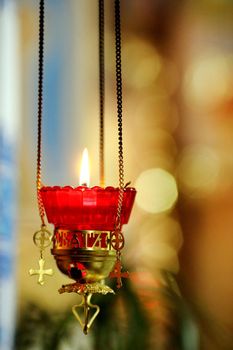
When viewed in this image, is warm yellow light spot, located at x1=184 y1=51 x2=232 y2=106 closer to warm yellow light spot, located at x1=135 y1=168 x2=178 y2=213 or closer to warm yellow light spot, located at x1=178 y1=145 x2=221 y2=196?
warm yellow light spot, located at x1=178 y1=145 x2=221 y2=196

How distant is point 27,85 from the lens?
193 cm

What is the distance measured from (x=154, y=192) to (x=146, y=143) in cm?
16

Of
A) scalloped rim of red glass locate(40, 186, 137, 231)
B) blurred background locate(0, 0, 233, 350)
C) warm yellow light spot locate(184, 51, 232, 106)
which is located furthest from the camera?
warm yellow light spot locate(184, 51, 232, 106)

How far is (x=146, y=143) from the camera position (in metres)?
1.97

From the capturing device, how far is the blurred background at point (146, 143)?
6.14 feet

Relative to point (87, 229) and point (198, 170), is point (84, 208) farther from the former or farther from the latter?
point (198, 170)

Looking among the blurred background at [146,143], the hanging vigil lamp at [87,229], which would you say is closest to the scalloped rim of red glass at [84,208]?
the hanging vigil lamp at [87,229]

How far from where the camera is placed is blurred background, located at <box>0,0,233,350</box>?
73.7 inches

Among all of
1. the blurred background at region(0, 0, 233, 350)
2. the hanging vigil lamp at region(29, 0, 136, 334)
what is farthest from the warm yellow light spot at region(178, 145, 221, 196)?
the hanging vigil lamp at region(29, 0, 136, 334)

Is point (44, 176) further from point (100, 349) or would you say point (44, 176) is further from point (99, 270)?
point (99, 270)

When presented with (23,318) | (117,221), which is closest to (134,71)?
(23,318)

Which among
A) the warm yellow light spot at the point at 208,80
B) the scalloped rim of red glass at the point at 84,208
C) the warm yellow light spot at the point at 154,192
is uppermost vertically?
the warm yellow light spot at the point at 208,80

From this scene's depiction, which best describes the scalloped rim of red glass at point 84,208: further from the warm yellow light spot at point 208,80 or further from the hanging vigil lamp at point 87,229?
the warm yellow light spot at point 208,80

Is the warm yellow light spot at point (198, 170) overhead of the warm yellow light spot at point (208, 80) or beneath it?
beneath
